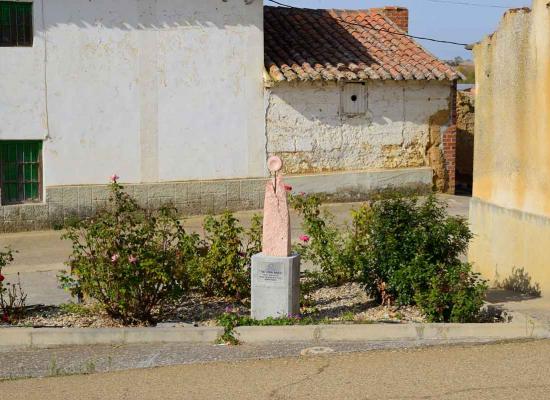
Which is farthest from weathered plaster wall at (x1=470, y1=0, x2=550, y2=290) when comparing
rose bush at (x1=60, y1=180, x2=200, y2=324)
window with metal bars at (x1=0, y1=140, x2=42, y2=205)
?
window with metal bars at (x1=0, y1=140, x2=42, y2=205)

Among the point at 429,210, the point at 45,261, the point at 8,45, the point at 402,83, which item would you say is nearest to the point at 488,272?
the point at 429,210

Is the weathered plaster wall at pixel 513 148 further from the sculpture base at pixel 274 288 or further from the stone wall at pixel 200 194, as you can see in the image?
the stone wall at pixel 200 194

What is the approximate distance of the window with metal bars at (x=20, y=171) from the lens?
16.2 m

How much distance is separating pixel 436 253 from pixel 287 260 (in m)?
1.56

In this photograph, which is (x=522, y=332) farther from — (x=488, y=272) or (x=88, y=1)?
(x=88, y=1)

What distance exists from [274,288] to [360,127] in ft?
33.4

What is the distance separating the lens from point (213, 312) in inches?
384

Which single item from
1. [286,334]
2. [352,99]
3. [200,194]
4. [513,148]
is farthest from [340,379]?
[352,99]

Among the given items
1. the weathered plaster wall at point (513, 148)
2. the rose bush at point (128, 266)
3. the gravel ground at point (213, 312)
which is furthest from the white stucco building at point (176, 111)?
the rose bush at point (128, 266)

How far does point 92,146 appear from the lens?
16.8 metres

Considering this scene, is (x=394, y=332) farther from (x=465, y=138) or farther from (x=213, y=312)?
(x=465, y=138)

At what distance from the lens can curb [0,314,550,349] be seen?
8320 millimetres

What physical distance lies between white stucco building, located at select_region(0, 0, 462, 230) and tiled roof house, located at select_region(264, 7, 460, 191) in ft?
0.10

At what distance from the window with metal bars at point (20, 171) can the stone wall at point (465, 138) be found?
31.8 ft
